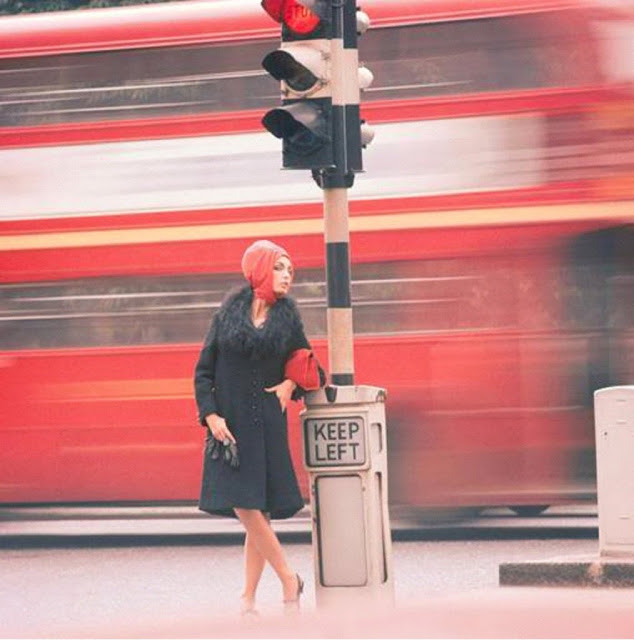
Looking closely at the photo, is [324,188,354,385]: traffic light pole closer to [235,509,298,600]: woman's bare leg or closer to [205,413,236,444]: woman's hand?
[205,413,236,444]: woman's hand

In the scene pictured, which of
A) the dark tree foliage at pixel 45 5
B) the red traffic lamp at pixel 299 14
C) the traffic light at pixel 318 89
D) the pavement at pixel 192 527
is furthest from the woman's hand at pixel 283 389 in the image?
the dark tree foliage at pixel 45 5

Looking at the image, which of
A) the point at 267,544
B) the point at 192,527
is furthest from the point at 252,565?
the point at 192,527

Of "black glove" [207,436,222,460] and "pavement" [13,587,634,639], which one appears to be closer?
"pavement" [13,587,634,639]

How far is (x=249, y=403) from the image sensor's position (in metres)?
10.6

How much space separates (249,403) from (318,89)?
4.80 ft

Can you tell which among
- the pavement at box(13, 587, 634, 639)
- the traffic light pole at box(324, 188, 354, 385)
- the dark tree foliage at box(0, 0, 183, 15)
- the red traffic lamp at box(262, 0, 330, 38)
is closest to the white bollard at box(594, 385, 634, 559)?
the pavement at box(13, 587, 634, 639)

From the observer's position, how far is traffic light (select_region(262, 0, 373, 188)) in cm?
1057

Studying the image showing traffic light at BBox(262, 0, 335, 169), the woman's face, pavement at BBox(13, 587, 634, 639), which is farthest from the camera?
the woman's face

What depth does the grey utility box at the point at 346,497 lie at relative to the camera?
10.4 m

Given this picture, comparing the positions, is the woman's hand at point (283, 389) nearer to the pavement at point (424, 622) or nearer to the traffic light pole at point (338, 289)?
the traffic light pole at point (338, 289)

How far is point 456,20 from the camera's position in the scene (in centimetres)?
1539

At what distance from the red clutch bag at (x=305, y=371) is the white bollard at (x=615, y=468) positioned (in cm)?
187

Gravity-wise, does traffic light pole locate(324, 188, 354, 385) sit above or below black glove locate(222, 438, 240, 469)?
above

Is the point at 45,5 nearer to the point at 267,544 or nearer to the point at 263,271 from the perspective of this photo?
the point at 263,271
